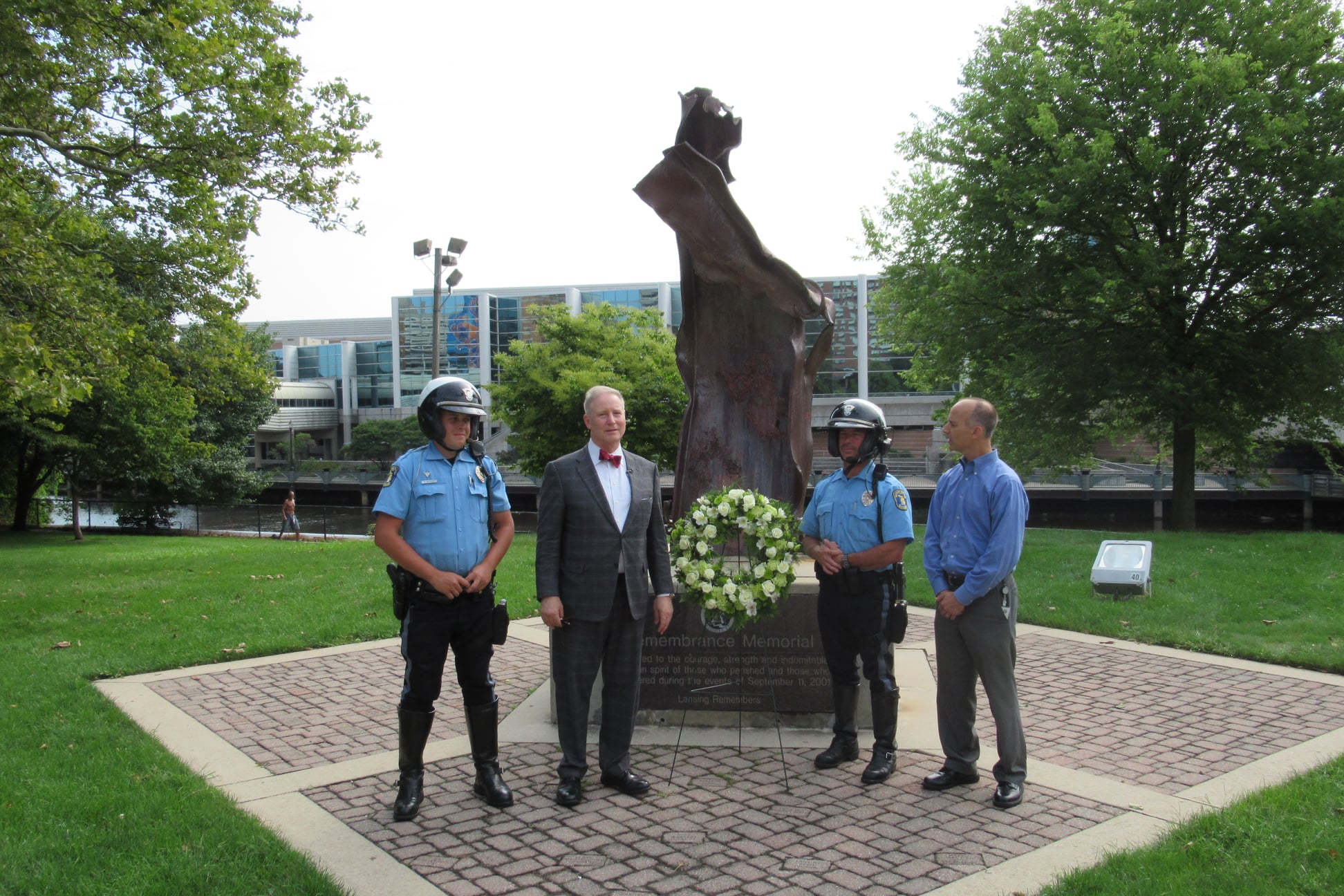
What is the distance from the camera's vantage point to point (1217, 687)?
23.4 ft

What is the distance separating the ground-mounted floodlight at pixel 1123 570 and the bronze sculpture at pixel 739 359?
5418 mm

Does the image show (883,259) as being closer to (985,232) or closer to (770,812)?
(985,232)

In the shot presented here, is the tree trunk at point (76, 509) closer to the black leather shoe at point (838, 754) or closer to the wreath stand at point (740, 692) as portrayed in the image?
the wreath stand at point (740, 692)

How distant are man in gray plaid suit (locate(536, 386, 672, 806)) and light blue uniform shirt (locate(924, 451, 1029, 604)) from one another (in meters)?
1.39

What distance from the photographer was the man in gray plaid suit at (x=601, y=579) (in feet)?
15.6

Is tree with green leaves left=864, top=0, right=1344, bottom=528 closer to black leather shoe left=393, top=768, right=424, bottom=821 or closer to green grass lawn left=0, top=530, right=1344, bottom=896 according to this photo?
green grass lawn left=0, top=530, right=1344, bottom=896

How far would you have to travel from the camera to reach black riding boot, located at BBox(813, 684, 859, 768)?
17.4 feet

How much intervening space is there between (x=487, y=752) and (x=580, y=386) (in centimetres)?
2070

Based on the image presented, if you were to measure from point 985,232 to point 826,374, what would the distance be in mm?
40112

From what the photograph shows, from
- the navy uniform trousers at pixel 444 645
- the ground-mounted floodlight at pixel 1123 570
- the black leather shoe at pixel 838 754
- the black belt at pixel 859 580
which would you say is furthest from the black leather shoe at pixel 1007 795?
the ground-mounted floodlight at pixel 1123 570

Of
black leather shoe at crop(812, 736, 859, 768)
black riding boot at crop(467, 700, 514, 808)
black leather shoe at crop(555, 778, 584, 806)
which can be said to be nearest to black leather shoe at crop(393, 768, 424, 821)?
black riding boot at crop(467, 700, 514, 808)

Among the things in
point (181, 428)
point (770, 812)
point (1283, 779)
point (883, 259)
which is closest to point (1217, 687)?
point (1283, 779)

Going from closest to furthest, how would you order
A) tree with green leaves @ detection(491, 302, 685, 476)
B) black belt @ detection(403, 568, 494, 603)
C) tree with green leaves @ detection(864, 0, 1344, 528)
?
black belt @ detection(403, 568, 494, 603), tree with green leaves @ detection(864, 0, 1344, 528), tree with green leaves @ detection(491, 302, 685, 476)

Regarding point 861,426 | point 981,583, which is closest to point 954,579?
point 981,583
